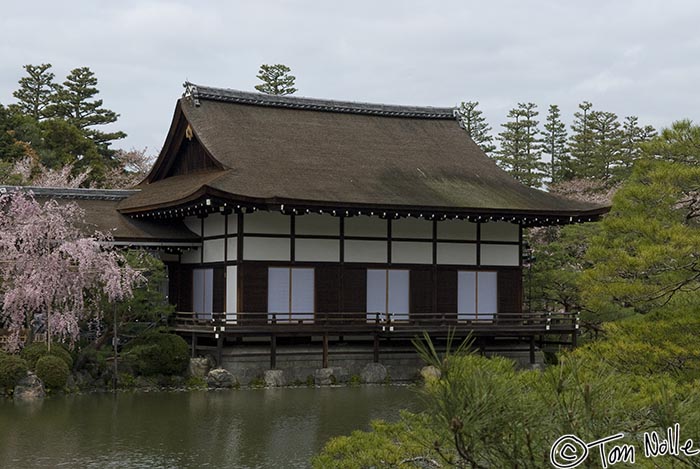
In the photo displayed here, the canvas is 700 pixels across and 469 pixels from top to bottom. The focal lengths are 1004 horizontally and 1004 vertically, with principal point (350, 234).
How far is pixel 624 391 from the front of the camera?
522cm

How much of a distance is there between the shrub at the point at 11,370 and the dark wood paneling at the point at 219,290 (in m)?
5.27

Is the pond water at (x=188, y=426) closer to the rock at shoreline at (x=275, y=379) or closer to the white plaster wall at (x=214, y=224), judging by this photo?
the rock at shoreline at (x=275, y=379)

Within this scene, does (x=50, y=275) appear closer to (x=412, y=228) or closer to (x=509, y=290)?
(x=412, y=228)

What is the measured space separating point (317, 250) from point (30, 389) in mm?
7172

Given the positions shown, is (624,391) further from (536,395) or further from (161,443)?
(161,443)

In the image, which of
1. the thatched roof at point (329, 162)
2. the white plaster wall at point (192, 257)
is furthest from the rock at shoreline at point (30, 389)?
the white plaster wall at point (192, 257)

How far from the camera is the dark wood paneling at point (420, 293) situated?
23547mm

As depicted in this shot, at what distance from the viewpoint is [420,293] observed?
23.6 metres

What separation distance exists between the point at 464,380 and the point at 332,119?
73.8 feet

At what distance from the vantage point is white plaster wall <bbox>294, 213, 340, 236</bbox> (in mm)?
22297

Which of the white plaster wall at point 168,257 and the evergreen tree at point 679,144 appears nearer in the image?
the evergreen tree at point 679,144

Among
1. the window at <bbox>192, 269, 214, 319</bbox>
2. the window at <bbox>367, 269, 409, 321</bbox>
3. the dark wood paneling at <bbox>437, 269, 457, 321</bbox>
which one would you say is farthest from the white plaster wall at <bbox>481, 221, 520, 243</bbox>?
the window at <bbox>192, 269, 214, 319</bbox>

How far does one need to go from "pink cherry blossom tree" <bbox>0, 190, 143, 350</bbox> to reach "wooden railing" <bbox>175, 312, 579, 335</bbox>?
2079 millimetres

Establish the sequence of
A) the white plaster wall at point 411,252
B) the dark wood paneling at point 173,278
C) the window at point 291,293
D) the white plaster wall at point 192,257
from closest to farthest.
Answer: the window at point 291,293, the white plaster wall at point 411,252, the white plaster wall at point 192,257, the dark wood paneling at point 173,278
